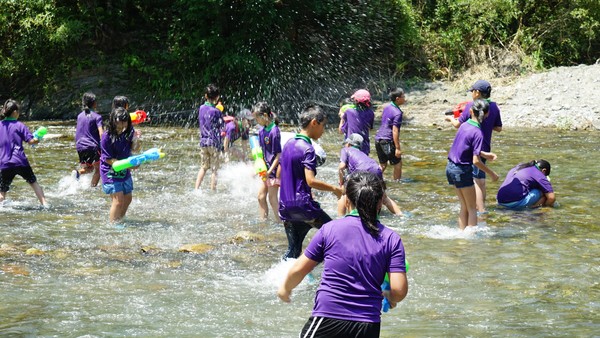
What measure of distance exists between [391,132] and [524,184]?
2.45 m

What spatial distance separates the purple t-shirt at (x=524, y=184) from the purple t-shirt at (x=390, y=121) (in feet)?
6.87

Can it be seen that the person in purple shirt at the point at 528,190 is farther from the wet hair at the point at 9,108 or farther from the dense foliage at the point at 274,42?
the dense foliage at the point at 274,42

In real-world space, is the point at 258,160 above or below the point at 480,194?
above

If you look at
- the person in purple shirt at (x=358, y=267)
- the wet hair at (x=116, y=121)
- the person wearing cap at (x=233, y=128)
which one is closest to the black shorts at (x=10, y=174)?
the wet hair at (x=116, y=121)

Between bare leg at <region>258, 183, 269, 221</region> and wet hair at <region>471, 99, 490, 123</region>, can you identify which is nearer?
wet hair at <region>471, 99, 490, 123</region>

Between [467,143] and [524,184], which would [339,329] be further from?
[524,184]

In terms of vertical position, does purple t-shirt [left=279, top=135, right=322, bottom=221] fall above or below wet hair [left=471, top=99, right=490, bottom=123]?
below

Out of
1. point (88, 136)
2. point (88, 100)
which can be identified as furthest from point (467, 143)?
point (88, 136)

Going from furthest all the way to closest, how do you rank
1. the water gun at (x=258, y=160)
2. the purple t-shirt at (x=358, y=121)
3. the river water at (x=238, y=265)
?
1. the purple t-shirt at (x=358, y=121)
2. the water gun at (x=258, y=160)
3. the river water at (x=238, y=265)

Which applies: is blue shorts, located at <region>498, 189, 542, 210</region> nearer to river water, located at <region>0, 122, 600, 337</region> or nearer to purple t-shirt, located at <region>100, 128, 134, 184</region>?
river water, located at <region>0, 122, 600, 337</region>

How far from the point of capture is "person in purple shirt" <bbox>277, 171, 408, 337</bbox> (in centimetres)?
444

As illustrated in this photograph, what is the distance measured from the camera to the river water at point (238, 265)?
6680 millimetres

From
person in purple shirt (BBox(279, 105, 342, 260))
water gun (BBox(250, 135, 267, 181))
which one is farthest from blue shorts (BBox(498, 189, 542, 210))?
person in purple shirt (BBox(279, 105, 342, 260))

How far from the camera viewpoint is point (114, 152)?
980cm
